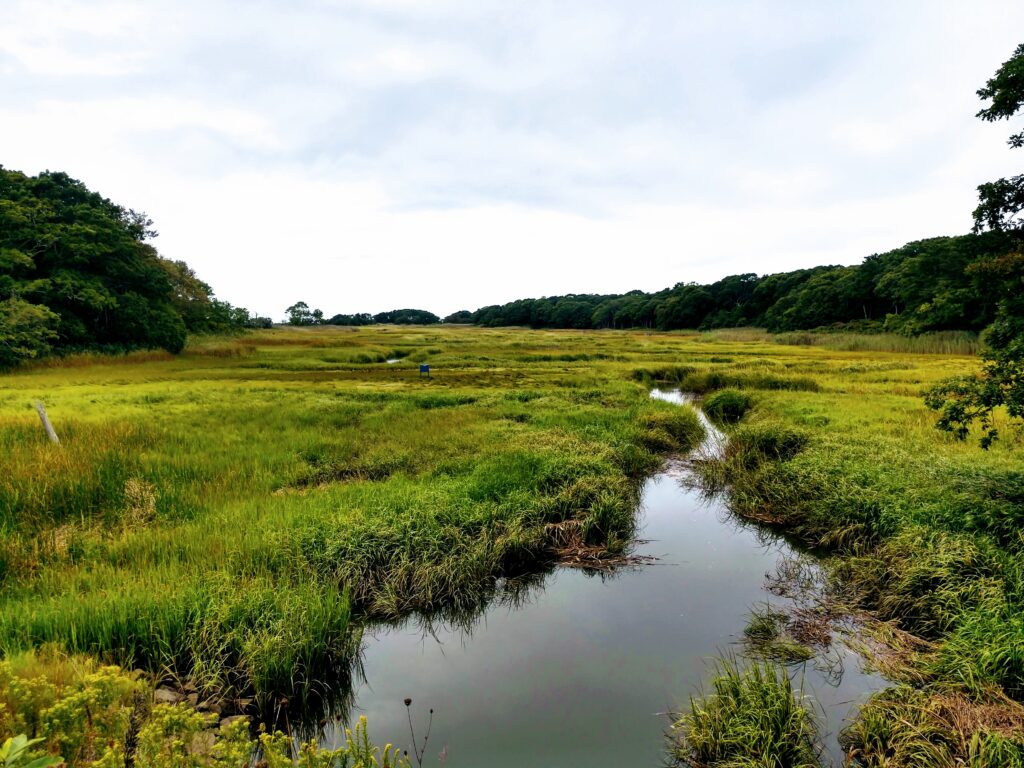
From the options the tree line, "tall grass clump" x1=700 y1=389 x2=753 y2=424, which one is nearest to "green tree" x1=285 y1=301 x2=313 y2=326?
the tree line

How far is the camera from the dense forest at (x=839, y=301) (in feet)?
28.5

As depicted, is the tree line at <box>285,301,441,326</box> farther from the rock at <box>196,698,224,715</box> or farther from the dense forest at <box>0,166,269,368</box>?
the rock at <box>196,698,224,715</box>

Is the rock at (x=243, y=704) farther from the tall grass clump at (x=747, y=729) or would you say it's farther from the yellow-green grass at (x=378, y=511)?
the tall grass clump at (x=747, y=729)

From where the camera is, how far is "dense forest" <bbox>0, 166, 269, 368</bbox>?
30766 millimetres

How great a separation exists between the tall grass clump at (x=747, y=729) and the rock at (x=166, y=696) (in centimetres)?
517

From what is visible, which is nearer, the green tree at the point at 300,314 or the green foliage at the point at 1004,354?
the green foliage at the point at 1004,354

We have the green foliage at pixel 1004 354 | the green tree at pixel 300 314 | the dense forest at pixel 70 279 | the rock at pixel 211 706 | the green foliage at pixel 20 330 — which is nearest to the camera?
the rock at pixel 211 706

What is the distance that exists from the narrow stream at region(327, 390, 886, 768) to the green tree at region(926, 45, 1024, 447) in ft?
14.4

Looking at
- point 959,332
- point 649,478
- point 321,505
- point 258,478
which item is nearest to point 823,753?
point 321,505

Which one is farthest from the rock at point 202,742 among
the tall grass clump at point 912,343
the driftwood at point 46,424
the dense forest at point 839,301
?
the tall grass clump at point 912,343

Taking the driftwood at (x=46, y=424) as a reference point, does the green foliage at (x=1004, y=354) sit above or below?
above

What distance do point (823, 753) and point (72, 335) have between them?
1872 inches

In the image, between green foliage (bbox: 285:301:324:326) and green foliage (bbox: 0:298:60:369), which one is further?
green foliage (bbox: 285:301:324:326)

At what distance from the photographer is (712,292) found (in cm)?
13012
